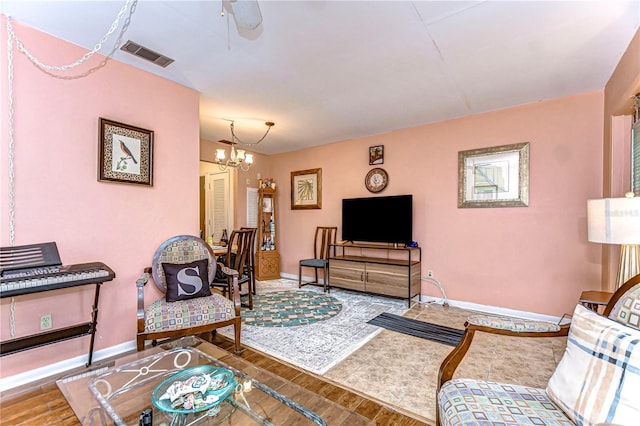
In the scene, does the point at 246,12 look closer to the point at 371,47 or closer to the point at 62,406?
the point at 371,47

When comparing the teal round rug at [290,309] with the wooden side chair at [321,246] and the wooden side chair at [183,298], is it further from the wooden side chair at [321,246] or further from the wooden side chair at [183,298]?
the wooden side chair at [183,298]

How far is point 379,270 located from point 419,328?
3.69 ft

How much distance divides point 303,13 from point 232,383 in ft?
7.50

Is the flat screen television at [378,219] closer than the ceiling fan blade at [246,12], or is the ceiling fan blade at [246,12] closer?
the ceiling fan blade at [246,12]

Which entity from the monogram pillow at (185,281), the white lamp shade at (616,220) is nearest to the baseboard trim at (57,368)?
the monogram pillow at (185,281)

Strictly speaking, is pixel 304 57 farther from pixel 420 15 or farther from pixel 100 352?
pixel 100 352

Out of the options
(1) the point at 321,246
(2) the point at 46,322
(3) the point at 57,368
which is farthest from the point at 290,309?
(2) the point at 46,322

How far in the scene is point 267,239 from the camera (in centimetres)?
574

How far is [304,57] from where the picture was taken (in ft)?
8.04

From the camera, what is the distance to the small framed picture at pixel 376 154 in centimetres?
462

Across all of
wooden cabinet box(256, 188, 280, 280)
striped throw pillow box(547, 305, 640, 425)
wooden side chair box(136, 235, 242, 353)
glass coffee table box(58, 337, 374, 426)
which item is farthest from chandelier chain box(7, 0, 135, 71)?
wooden cabinet box(256, 188, 280, 280)

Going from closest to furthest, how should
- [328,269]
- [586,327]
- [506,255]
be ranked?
[586,327], [506,255], [328,269]

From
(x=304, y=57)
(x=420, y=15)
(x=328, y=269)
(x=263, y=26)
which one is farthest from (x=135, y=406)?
(x=328, y=269)

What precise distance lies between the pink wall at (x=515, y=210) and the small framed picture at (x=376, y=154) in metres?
0.09
